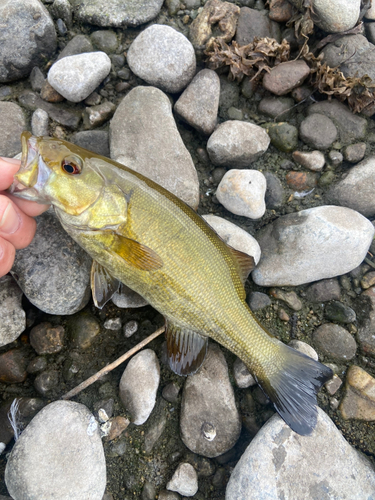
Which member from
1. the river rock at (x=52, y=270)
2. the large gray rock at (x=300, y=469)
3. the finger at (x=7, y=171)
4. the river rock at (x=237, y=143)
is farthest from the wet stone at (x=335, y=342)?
the finger at (x=7, y=171)

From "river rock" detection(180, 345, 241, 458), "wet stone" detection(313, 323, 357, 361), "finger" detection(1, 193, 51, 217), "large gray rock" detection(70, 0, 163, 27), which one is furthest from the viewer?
"large gray rock" detection(70, 0, 163, 27)

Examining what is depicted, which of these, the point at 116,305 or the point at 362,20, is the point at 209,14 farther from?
the point at 116,305

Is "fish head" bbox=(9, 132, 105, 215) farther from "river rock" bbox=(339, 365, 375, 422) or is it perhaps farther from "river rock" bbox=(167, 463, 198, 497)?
"river rock" bbox=(339, 365, 375, 422)

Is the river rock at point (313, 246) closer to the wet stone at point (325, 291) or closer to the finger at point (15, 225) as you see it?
the wet stone at point (325, 291)

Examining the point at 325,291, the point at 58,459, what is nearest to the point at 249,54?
the point at 325,291

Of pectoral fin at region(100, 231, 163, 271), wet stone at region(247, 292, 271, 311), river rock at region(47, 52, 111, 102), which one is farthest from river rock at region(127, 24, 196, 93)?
wet stone at region(247, 292, 271, 311)
